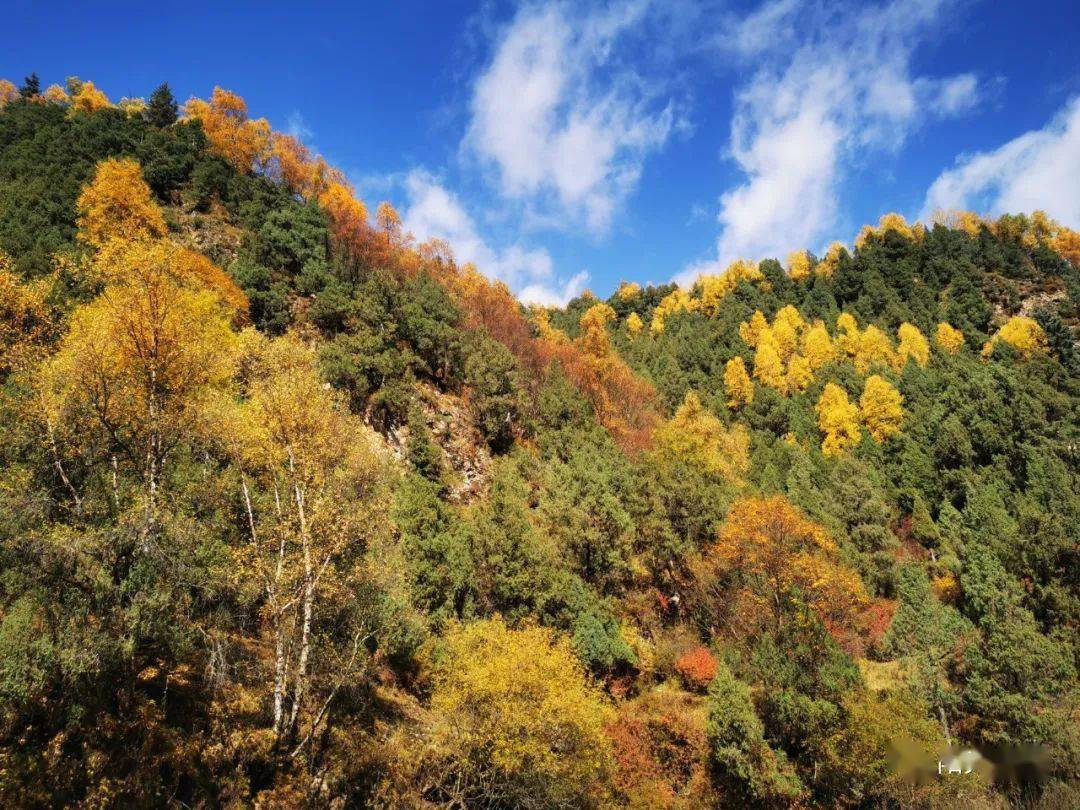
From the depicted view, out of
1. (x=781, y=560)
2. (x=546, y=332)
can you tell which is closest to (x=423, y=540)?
(x=781, y=560)

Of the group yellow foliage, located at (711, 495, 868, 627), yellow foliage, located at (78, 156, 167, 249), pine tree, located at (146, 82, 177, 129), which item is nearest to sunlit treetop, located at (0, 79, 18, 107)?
pine tree, located at (146, 82, 177, 129)

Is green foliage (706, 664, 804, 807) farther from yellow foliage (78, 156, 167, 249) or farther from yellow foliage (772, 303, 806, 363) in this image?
yellow foliage (772, 303, 806, 363)

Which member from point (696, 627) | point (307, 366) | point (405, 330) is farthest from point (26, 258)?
point (696, 627)

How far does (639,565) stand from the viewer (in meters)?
36.6

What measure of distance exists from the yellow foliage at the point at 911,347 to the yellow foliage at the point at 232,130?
90.9 m

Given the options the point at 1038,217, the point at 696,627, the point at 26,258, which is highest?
the point at 1038,217

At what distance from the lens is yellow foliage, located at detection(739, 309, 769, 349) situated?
295ft

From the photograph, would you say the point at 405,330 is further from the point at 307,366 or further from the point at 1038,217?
the point at 1038,217

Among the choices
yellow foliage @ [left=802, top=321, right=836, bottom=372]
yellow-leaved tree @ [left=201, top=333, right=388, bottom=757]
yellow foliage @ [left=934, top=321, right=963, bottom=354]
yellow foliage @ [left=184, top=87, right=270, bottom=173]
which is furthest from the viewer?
yellow foliage @ [left=934, top=321, right=963, bottom=354]

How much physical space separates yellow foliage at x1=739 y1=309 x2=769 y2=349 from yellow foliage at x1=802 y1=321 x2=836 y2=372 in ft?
26.5

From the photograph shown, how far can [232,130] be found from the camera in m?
58.6

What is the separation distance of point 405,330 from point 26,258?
23312 millimetres

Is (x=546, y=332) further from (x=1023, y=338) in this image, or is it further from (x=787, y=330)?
(x=1023, y=338)

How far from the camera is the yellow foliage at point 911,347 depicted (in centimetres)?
7900
